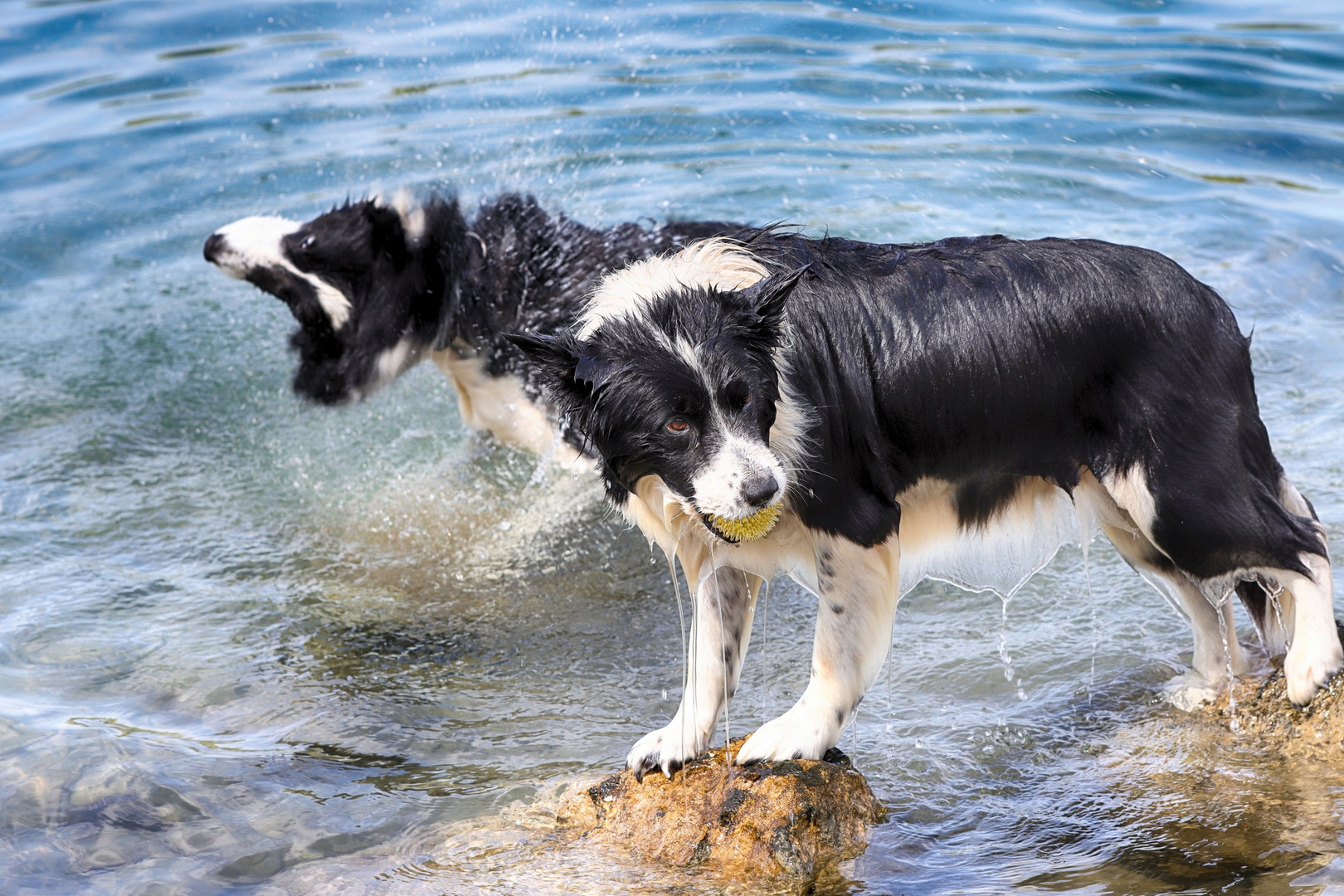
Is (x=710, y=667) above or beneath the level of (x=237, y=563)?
above

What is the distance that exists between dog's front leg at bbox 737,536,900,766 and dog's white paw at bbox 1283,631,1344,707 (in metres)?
1.45

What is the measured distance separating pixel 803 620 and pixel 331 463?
310cm

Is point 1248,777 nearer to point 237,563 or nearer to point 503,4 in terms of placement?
point 237,563

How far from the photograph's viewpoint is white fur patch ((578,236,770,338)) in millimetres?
3664

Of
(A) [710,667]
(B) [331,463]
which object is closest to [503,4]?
(B) [331,463]

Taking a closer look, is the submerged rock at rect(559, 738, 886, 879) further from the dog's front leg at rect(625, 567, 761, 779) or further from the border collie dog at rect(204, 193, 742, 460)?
the border collie dog at rect(204, 193, 742, 460)

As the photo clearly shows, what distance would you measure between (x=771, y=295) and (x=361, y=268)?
387 centimetres

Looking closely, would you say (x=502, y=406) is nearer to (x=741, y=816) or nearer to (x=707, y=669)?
(x=707, y=669)

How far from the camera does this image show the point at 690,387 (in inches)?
137

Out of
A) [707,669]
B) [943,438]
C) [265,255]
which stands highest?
[265,255]

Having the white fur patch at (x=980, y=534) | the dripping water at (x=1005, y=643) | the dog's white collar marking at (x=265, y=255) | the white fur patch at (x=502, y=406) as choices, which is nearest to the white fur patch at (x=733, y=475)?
the white fur patch at (x=980, y=534)

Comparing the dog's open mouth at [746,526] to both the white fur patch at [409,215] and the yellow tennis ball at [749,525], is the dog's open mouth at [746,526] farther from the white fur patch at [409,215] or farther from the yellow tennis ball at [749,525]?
the white fur patch at [409,215]

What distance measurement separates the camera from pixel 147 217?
10.7 m

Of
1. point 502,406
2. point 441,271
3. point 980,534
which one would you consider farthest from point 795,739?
point 441,271
